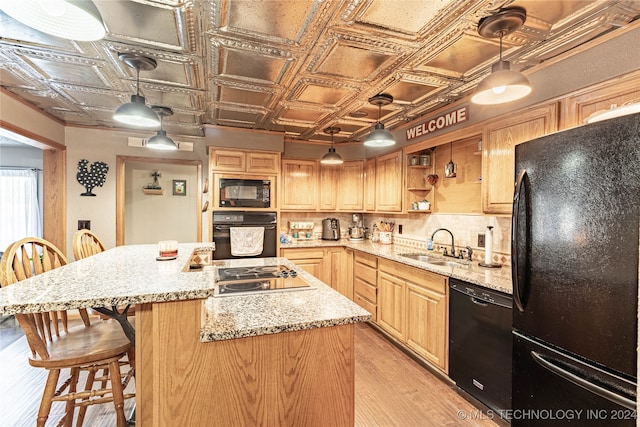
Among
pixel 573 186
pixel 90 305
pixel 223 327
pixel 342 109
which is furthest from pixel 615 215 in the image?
pixel 342 109

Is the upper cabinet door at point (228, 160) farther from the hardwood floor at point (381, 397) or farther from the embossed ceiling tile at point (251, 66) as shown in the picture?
the hardwood floor at point (381, 397)

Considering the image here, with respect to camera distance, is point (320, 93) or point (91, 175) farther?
point (91, 175)

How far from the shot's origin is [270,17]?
1.66 metres

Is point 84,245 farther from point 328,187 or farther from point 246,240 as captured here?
point 328,187

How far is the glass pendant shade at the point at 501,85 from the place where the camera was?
62.7 inches

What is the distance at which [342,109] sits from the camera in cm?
318

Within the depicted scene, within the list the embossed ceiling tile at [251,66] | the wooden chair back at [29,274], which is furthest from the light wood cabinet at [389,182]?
the wooden chair back at [29,274]

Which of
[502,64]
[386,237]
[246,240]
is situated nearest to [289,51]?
[502,64]

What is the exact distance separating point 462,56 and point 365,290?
2.71 meters

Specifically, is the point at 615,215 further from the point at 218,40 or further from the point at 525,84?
the point at 218,40

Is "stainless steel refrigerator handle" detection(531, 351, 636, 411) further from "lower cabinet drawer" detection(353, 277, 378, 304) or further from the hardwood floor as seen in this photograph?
"lower cabinet drawer" detection(353, 277, 378, 304)

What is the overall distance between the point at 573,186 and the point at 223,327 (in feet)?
5.24

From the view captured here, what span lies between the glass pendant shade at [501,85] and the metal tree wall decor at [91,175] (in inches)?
174

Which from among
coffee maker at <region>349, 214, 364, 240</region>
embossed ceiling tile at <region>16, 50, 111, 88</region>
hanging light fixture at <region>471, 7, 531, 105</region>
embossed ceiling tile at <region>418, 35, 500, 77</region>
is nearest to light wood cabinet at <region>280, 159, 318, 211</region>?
coffee maker at <region>349, 214, 364, 240</region>
